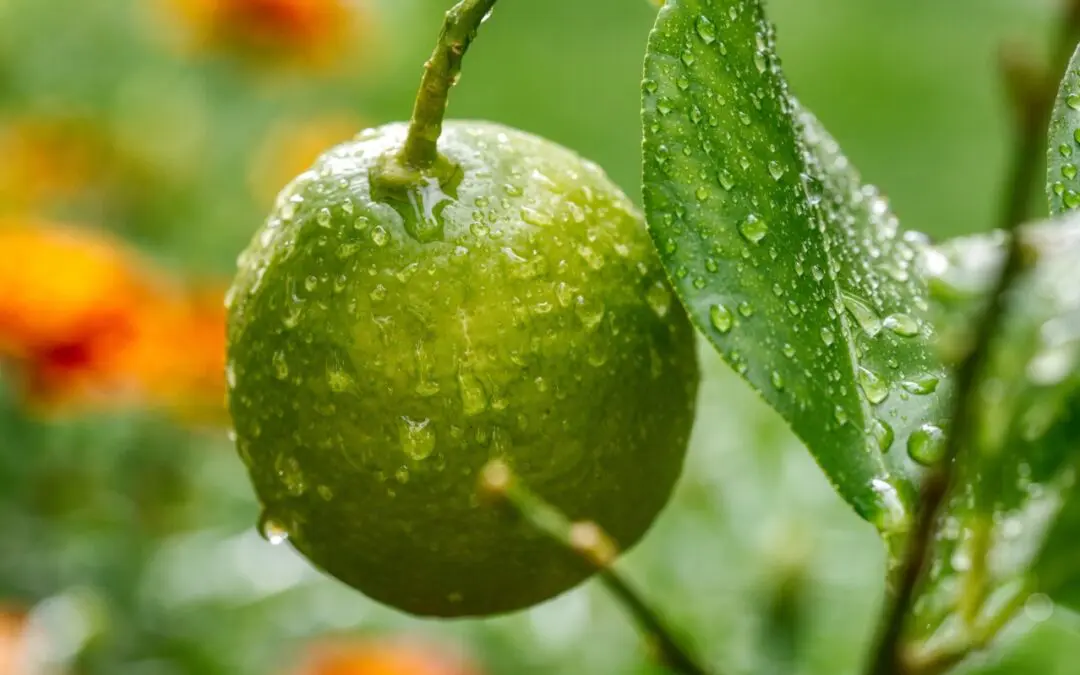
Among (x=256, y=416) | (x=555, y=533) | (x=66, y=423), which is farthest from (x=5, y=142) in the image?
(x=555, y=533)

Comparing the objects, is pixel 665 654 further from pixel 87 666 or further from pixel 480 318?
pixel 87 666

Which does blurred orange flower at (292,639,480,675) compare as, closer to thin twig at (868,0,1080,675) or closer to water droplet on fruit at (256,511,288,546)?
water droplet on fruit at (256,511,288,546)

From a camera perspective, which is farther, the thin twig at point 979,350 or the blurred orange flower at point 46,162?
the blurred orange flower at point 46,162

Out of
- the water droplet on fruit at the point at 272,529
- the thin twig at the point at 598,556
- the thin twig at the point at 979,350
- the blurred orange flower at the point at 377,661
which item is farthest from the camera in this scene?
the blurred orange flower at the point at 377,661

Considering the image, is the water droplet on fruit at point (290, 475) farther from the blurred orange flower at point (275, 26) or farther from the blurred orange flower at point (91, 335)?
the blurred orange flower at point (275, 26)

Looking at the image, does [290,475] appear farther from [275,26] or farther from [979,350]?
→ [275,26]

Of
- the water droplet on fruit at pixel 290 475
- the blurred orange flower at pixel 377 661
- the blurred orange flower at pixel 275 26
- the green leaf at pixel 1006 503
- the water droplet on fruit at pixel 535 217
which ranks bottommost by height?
the green leaf at pixel 1006 503

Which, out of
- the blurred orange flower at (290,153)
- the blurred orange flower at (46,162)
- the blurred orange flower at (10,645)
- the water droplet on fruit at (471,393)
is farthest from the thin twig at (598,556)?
the blurred orange flower at (46,162)

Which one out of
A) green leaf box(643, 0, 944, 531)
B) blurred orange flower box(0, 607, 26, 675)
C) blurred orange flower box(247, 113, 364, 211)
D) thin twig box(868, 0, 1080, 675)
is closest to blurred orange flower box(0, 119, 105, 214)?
blurred orange flower box(247, 113, 364, 211)
